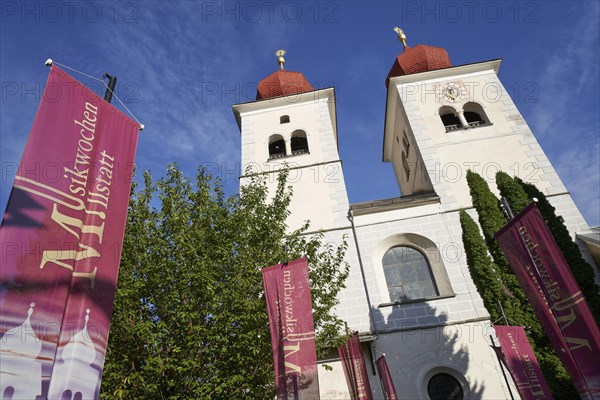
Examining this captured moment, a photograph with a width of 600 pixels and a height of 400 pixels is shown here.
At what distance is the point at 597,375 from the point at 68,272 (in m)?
7.82

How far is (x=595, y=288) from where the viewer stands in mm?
11633

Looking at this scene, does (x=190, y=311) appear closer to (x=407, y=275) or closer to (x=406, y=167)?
(x=407, y=275)

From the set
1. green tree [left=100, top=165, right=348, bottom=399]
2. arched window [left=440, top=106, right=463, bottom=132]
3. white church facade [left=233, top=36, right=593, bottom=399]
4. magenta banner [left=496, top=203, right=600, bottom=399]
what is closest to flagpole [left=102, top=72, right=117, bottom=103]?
green tree [left=100, top=165, right=348, bottom=399]

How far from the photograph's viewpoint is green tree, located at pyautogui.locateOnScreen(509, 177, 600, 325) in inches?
454

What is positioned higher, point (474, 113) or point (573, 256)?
point (474, 113)

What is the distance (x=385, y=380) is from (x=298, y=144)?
1358 centimetres

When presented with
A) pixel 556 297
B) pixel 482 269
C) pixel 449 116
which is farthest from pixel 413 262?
pixel 449 116

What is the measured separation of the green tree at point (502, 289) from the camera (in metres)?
10.4

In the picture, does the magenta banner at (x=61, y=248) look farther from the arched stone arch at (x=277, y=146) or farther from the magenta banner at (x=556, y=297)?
the arched stone arch at (x=277, y=146)

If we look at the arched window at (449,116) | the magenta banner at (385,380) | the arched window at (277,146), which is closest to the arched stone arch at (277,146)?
the arched window at (277,146)

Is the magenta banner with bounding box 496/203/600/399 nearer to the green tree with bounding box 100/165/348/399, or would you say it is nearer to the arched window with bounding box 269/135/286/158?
the green tree with bounding box 100/165/348/399

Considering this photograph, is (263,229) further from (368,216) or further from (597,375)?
(597,375)

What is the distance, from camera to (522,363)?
10289 mm

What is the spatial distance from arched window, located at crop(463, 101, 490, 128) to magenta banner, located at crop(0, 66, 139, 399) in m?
17.3
